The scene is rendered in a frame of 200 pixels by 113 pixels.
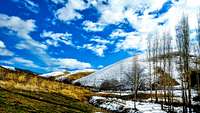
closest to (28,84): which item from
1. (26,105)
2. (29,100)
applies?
(29,100)

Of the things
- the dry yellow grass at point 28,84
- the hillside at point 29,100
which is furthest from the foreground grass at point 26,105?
the dry yellow grass at point 28,84

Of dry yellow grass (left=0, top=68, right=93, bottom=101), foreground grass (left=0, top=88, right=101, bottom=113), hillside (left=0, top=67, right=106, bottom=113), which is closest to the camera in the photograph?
foreground grass (left=0, top=88, right=101, bottom=113)

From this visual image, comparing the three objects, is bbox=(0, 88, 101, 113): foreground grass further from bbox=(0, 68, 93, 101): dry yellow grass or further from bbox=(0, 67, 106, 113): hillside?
bbox=(0, 68, 93, 101): dry yellow grass

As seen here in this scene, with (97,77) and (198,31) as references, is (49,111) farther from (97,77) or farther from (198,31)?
(97,77)

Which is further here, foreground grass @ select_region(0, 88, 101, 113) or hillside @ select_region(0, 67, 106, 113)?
hillside @ select_region(0, 67, 106, 113)

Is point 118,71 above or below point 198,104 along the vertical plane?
above

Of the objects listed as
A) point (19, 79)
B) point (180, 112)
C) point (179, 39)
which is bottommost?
point (180, 112)

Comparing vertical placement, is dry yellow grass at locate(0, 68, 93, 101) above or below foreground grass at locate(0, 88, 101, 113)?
above

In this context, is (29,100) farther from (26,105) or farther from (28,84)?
(28,84)

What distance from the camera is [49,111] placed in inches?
1447

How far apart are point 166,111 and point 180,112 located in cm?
349

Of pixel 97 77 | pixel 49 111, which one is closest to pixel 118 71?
pixel 97 77

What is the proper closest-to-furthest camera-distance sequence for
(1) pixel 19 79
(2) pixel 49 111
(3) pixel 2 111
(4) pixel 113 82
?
(3) pixel 2 111
(2) pixel 49 111
(1) pixel 19 79
(4) pixel 113 82

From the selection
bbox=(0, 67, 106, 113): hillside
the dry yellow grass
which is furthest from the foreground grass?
the dry yellow grass
